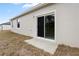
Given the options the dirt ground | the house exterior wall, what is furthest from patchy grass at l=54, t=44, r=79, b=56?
the house exterior wall

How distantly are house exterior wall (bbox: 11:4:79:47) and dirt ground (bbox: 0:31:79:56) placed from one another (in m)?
0.28

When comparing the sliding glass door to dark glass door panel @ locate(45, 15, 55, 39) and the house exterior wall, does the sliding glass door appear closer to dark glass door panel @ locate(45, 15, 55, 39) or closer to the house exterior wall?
dark glass door panel @ locate(45, 15, 55, 39)

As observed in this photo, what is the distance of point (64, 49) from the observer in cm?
463

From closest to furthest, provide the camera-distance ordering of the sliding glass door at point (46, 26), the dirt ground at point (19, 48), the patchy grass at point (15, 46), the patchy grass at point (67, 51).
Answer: the patchy grass at point (67, 51)
the dirt ground at point (19, 48)
the patchy grass at point (15, 46)
the sliding glass door at point (46, 26)

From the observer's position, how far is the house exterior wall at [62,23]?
482 cm

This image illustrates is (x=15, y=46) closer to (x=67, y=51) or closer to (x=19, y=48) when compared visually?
(x=19, y=48)

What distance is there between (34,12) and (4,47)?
7.59 ft

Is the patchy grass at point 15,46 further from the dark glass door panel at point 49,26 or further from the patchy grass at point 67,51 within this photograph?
the dark glass door panel at point 49,26

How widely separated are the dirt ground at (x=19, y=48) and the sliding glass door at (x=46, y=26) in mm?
1009

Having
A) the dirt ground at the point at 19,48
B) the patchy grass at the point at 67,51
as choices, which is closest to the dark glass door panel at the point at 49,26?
the dirt ground at the point at 19,48

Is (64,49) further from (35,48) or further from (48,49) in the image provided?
(35,48)

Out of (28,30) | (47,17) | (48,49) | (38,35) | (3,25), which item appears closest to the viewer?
(48,49)

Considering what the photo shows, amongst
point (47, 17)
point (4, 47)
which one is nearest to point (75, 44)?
point (47, 17)

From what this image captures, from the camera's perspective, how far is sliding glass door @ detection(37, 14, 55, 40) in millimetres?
5895
